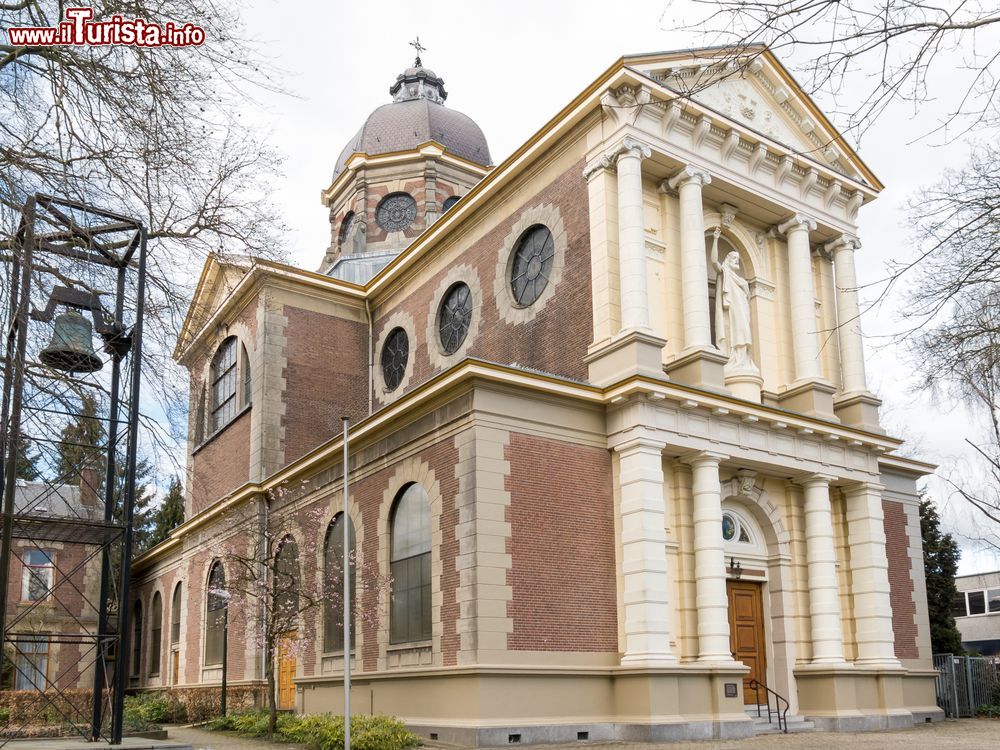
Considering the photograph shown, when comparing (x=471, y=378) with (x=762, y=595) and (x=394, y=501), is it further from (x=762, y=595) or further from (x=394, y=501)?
(x=762, y=595)

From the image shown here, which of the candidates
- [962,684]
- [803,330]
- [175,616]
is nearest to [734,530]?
[803,330]

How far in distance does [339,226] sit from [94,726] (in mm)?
32040

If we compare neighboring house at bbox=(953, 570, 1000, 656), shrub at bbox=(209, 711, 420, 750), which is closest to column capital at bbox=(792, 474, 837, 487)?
shrub at bbox=(209, 711, 420, 750)

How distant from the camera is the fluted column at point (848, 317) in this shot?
24.8 m

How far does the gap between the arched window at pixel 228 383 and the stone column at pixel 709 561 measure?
16.1 metres

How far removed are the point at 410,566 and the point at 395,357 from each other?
37.6 ft

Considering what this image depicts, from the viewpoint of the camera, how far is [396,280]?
30.8 metres

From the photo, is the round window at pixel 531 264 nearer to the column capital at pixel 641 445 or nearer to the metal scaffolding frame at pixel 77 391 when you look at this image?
the column capital at pixel 641 445

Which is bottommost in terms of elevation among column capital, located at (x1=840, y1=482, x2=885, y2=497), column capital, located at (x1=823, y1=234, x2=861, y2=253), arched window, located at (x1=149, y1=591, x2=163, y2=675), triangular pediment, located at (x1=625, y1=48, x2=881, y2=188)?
arched window, located at (x1=149, y1=591, x2=163, y2=675)

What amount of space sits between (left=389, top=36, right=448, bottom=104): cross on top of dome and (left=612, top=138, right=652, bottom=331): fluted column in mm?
27450

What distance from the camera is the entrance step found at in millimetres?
20000

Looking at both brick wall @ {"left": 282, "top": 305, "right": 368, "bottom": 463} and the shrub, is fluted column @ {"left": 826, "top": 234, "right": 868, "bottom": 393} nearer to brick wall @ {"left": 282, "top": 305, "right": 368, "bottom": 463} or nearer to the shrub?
the shrub

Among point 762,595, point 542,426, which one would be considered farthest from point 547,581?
point 762,595

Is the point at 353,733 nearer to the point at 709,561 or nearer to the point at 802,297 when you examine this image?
the point at 709,561
